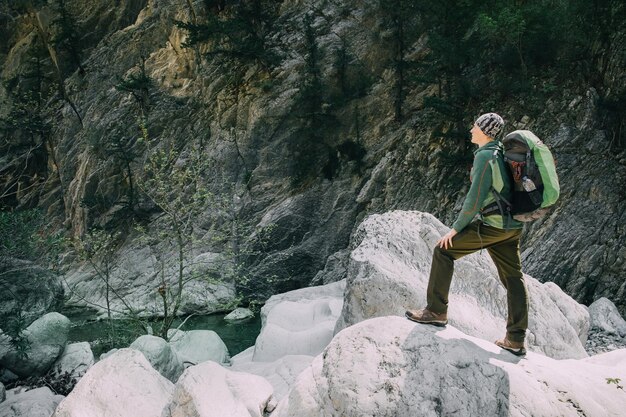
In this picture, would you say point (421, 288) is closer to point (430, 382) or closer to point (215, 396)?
point (215, 396)

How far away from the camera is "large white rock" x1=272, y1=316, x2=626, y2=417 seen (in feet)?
12.0

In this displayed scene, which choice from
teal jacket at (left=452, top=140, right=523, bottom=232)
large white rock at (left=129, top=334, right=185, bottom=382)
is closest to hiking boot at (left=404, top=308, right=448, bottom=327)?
teal jacket at (left=452, top=140, right=523, bottom=232)

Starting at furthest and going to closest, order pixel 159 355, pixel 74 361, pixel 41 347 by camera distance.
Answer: pixel 74 361 < pixel 41 347 < pixel 159 355

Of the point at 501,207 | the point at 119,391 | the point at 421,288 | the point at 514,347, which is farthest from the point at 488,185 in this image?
the point at 119,391

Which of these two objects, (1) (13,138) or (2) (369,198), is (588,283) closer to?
(2) (369,198)

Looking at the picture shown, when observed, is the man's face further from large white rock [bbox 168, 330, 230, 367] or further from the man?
large white rock [bbox 168, 330, 230, 367]

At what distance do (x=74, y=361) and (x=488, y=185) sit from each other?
10991 mm

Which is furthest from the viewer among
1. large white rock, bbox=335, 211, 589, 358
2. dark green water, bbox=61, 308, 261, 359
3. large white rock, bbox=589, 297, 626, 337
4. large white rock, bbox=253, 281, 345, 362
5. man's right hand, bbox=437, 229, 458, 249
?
dark green water, bbox=61, 308, 261, 359

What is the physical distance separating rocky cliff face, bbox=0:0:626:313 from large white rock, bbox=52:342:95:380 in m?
5.05

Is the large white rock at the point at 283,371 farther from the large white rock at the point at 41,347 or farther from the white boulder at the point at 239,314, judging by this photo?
the white boulder at the point at 239,314

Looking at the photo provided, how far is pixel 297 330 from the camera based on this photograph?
1182cm

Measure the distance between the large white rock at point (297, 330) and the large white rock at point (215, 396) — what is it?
4.35 meters

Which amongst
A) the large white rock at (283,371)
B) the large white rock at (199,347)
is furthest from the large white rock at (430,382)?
the large white rock at (199,347)

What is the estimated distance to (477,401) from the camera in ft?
12.0
